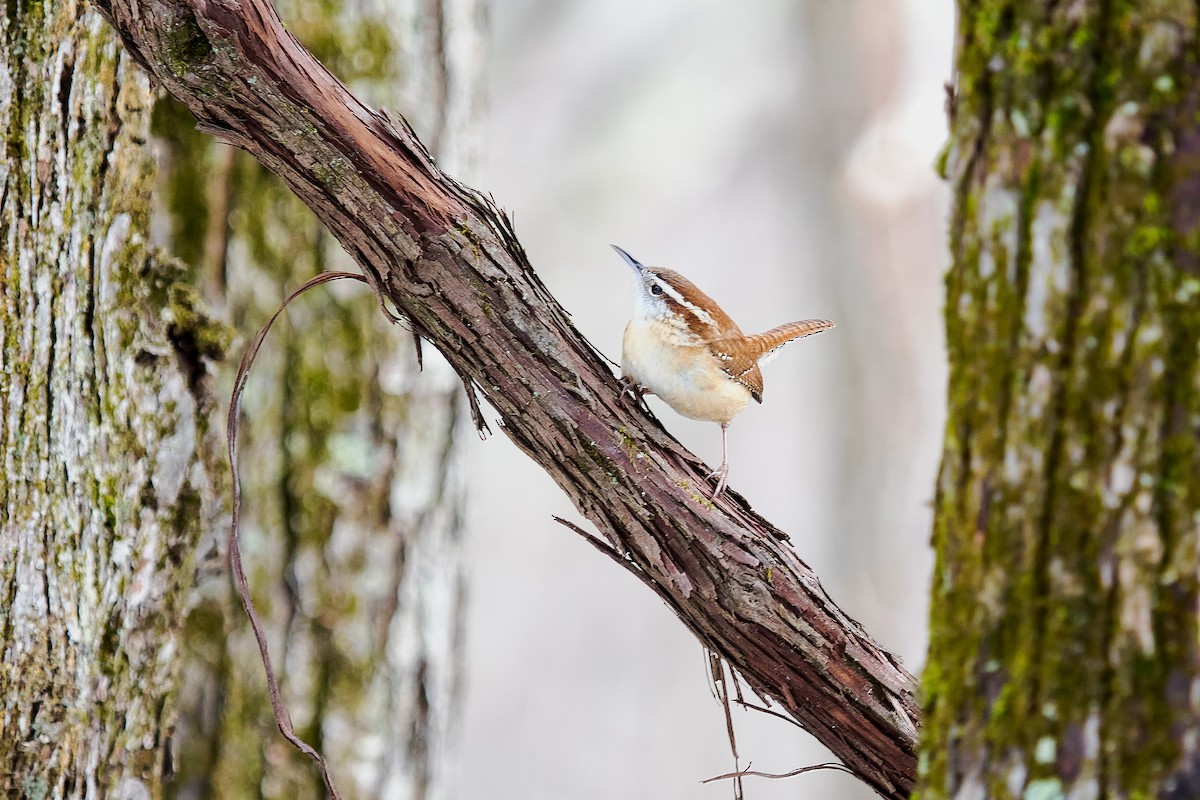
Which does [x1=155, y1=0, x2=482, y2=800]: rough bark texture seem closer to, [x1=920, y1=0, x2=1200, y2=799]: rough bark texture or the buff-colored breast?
the buff-colored breast

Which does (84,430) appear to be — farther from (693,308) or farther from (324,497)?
(324,497)

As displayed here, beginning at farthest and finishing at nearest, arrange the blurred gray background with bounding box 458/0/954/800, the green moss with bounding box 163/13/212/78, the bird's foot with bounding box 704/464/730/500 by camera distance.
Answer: the blurred gray background with bounding box 458/0/954/800 → the bird's foot with bounding box 704/464/730/500 → the green moss with bounding box 163/13/212/78

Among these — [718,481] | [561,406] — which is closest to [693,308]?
[718,481]

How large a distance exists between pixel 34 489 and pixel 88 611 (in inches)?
10.3

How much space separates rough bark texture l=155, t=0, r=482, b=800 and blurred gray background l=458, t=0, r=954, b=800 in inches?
168

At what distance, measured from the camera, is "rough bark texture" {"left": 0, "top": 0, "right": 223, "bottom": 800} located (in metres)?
1.87

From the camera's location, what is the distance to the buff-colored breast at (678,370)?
2.71m

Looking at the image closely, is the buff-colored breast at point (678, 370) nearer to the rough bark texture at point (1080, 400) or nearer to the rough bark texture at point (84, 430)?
the rough bark texture at point (84, 430)

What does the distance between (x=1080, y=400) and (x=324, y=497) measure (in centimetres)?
295

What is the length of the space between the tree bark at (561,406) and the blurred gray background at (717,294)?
568cm

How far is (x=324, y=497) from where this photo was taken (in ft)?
12.2

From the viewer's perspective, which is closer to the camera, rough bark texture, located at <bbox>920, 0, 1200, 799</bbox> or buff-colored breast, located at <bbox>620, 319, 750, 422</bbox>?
rough bark texture, located at <bbox>920, 0, 1200, 799</bbox>

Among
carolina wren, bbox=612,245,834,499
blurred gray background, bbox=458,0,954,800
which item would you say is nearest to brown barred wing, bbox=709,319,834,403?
carolina wren, bbox=612,245,834,499

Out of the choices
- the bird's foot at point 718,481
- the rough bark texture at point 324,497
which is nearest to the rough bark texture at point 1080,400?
the bird's foot at point 718,481
